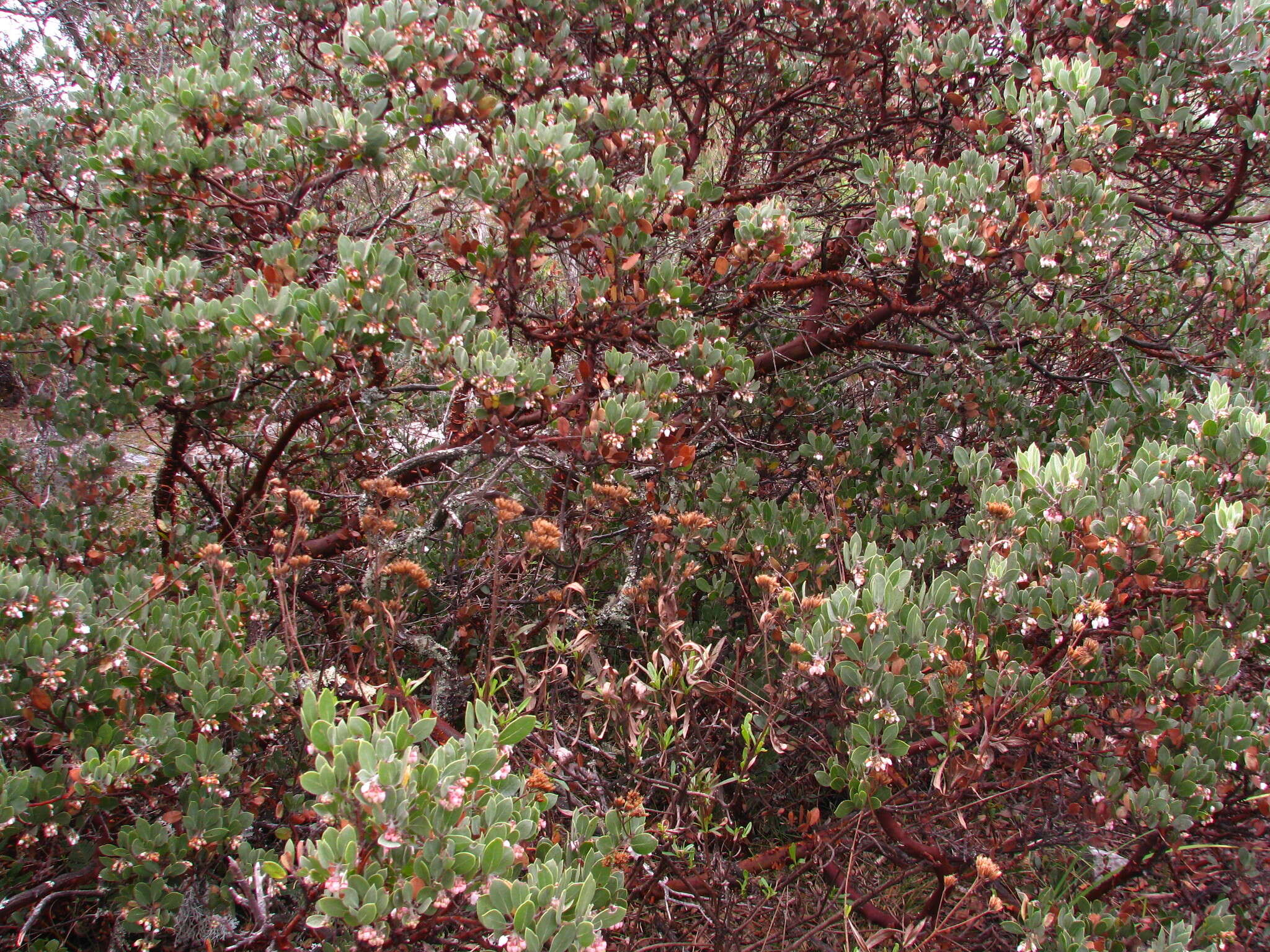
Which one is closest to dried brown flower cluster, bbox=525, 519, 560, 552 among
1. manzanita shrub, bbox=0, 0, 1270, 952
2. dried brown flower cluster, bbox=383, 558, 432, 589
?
manzanita shrub, bbox=0, 0, 1270, 952

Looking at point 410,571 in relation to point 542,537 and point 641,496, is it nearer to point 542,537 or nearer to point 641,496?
point 542,537

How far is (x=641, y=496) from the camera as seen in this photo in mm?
2865

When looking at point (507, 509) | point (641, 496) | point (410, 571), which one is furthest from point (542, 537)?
point (641, 496)

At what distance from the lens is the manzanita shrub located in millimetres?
1856

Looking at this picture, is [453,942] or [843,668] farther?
[843,668]

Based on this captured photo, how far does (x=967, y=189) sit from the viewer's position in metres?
2.59

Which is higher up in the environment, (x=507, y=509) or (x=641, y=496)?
(x=507, y=509)

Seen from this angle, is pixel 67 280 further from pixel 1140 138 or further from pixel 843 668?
pixel 1140 138

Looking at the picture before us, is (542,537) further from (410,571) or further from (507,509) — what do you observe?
(410,571)

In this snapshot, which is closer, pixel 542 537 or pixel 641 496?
pixel 542 537

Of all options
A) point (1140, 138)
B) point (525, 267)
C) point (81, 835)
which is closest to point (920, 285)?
point (1140, 138)

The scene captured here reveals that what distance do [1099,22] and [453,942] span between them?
3.50 metres

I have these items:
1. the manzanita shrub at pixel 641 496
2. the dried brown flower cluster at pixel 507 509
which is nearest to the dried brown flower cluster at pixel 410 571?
the manzanita shrub at pixel 641 496

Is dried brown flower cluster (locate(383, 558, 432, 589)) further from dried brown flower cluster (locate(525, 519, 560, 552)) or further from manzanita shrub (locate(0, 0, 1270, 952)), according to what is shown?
dried brown flower cluster (locate(525, 519, 560, 552))
